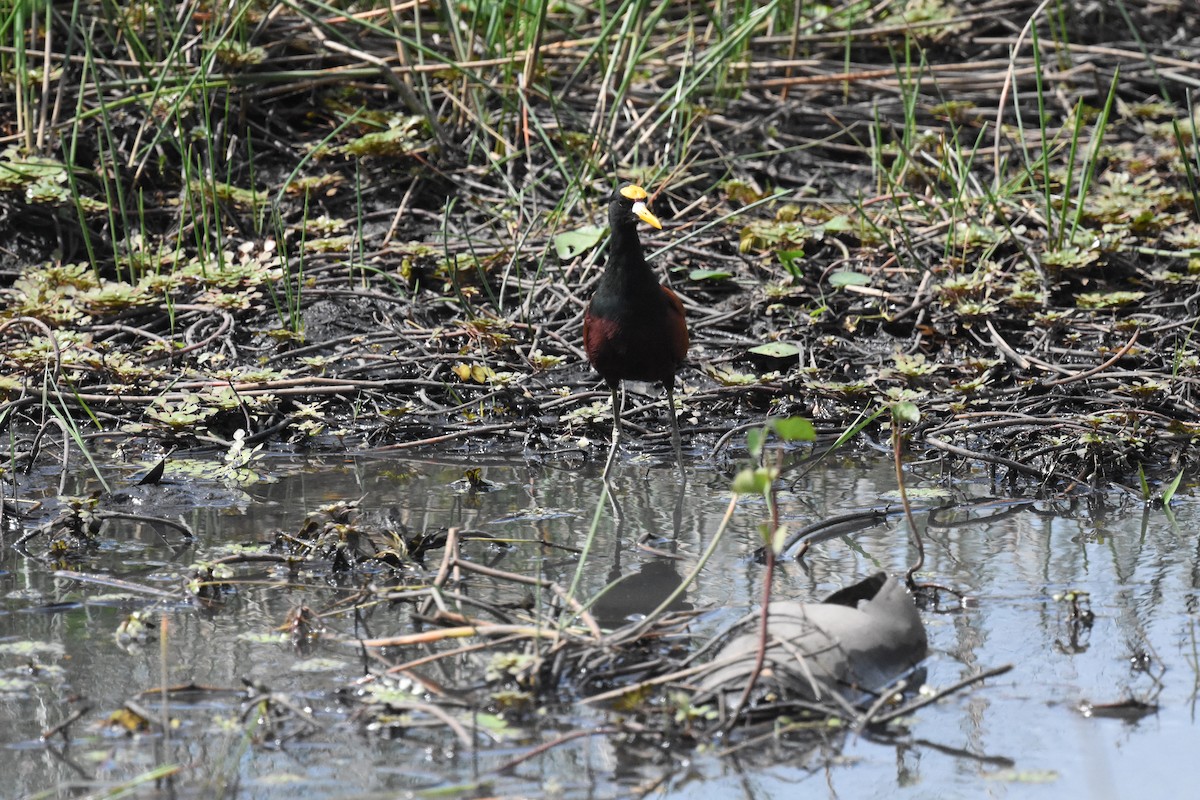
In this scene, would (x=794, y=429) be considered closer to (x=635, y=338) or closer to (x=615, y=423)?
(x=635, y=338)

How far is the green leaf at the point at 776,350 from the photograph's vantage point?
5516mm

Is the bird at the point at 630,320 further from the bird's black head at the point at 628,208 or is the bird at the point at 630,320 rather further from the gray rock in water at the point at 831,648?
the gray rock in water at the point at 831,648

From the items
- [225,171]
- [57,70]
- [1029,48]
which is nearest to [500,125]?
[225,171]

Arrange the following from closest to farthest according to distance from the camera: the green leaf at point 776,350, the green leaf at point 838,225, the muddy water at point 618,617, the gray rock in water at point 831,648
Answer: the muddy water at point 618,617 → the gray rock in water at point 831,648 → the green leaf at point 776,350 → the green leaf at point 838,225

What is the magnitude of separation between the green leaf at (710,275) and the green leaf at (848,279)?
1.65 ft

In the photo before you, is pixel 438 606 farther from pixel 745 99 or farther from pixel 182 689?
pixel 745 99

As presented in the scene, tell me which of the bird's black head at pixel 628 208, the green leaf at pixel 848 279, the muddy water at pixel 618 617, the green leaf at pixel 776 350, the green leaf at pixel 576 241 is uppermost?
the bird's black head at pixel 628 208

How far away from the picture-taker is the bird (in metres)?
4.71

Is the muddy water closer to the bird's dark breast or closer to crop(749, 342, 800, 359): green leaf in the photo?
the bird's dark breast

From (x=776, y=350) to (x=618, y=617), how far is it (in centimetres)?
246

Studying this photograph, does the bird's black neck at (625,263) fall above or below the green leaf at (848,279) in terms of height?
above

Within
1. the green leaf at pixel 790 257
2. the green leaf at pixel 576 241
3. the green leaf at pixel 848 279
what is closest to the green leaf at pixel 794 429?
the green leaf at pixel 848 279

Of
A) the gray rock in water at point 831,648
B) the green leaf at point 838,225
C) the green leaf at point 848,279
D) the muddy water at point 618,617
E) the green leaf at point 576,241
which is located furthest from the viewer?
the green leaf at point 838,225

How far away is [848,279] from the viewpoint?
5.99 m
